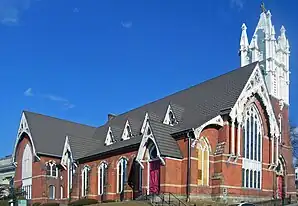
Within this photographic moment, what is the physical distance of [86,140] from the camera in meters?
61.2

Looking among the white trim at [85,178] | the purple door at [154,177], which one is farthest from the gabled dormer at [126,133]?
the purple door at [154,177]

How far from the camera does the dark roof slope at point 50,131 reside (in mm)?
62812

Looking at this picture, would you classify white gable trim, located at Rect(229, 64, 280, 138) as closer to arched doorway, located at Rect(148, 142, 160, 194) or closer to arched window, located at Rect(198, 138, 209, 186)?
arched window, located at Rect(198, 138, 209, 186)

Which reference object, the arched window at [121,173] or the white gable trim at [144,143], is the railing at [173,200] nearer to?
the white gable trim at [144,143]

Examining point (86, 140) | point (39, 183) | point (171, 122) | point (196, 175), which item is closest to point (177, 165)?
point (196, 175)

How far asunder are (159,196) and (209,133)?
285 inches

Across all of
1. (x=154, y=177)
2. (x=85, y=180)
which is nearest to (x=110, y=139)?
→ (x=85, y=180)

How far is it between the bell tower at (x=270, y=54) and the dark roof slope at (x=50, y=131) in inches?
993

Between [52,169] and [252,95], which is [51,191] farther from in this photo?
[252,95]

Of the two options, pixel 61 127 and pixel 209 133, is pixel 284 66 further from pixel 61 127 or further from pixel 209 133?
pixel 61 127

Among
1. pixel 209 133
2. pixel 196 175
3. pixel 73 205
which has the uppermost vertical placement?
pixel 209 133

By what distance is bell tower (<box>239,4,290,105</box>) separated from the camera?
181 feet

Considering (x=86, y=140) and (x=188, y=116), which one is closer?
(x=188, y=116)

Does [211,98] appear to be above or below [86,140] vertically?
above
